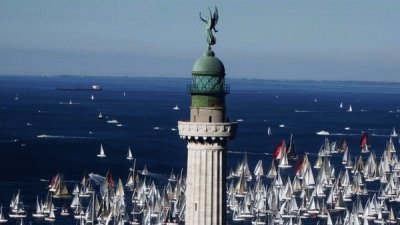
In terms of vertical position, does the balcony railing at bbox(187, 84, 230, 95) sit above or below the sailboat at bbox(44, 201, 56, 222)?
above

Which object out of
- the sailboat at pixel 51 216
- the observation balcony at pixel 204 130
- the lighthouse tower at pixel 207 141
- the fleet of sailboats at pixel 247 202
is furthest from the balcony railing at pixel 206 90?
the sailboat at pixel 51 216

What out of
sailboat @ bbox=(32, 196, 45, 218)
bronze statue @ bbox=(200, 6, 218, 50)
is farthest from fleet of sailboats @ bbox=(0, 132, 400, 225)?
bronze statue @ bbox=(200, 6, 218, 50)

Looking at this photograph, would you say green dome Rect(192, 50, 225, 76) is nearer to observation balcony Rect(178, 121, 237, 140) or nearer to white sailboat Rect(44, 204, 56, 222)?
observation balcony Rect(178, 121, 237, 140)

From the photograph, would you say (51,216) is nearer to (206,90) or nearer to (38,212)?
(38,212)

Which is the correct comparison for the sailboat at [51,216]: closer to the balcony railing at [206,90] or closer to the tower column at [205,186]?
the tower column at [205,186]

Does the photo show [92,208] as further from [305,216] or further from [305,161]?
[305,161]

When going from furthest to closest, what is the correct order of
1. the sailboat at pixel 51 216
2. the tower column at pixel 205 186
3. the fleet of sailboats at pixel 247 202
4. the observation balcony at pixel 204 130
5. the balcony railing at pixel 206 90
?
the sailboat at pixel 51 216, the fleet of sailboats at pixel 247 202, the balcony railing at pixel 206 90, the observation balcony at pixel 204 130, the tower column at pixel 205 186

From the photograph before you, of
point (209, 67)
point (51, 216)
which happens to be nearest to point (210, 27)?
point (209, 67)

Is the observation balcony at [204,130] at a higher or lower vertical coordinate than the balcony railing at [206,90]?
lower
